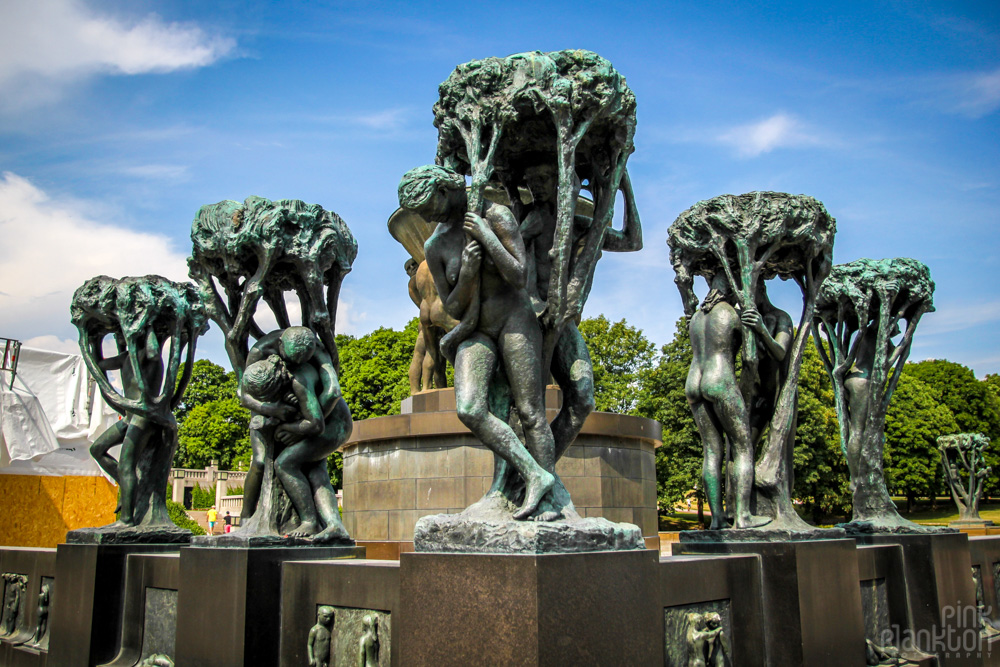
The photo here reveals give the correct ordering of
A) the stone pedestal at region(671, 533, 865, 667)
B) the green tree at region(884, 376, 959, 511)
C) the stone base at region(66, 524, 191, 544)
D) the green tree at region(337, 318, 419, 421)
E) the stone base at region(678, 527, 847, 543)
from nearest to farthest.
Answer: the stone pedestal at region(671, 533, 865, 667) < the stone base at region(678, 527, 847, 543) < the stone base at region(66, 524, 191, 544) < the green tree at region(337, 318, 419, 421) < the green tree at region(884, 376, 959, 511)

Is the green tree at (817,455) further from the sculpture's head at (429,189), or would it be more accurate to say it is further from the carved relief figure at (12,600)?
the sculpture's head at (429,189)

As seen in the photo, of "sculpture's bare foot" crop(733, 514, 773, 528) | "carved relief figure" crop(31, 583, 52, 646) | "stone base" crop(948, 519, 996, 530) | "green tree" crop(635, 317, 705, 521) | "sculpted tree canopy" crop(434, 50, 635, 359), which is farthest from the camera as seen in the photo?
"green tree" crop(635, 317, 705, 521)

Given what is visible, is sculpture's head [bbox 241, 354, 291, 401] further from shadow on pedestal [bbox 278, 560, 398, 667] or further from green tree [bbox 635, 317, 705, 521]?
green tree [bbox 635, 317, 705, 521]

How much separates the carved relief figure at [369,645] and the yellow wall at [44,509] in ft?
43.2

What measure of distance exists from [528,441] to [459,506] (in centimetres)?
551

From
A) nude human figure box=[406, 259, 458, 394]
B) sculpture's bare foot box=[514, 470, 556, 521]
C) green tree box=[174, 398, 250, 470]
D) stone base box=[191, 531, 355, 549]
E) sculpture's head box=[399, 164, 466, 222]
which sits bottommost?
stone base box=[191, 531, 355, 549]

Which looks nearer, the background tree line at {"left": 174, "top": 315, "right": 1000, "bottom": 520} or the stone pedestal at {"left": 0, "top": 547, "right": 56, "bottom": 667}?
the stone pedestal at {"left": 0, "top": 547, "right": 56, "bottom": 667}

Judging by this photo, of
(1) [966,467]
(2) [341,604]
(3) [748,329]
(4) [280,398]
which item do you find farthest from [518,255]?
(1) [966,467]

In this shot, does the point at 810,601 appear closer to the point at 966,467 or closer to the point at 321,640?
the point at 321,640

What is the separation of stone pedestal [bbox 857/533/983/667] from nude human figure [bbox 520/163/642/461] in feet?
13.7

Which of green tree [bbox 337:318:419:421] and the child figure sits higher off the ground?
green tree [bbox 337:318:419:421]

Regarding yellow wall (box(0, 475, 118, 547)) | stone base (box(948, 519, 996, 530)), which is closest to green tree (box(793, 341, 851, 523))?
stone base (box(948, 519, 996, 530))

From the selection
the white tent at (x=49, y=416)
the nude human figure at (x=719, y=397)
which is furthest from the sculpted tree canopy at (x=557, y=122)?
the white tent at (x=49, y=416)

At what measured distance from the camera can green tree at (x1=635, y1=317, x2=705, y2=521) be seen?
1273 inches
